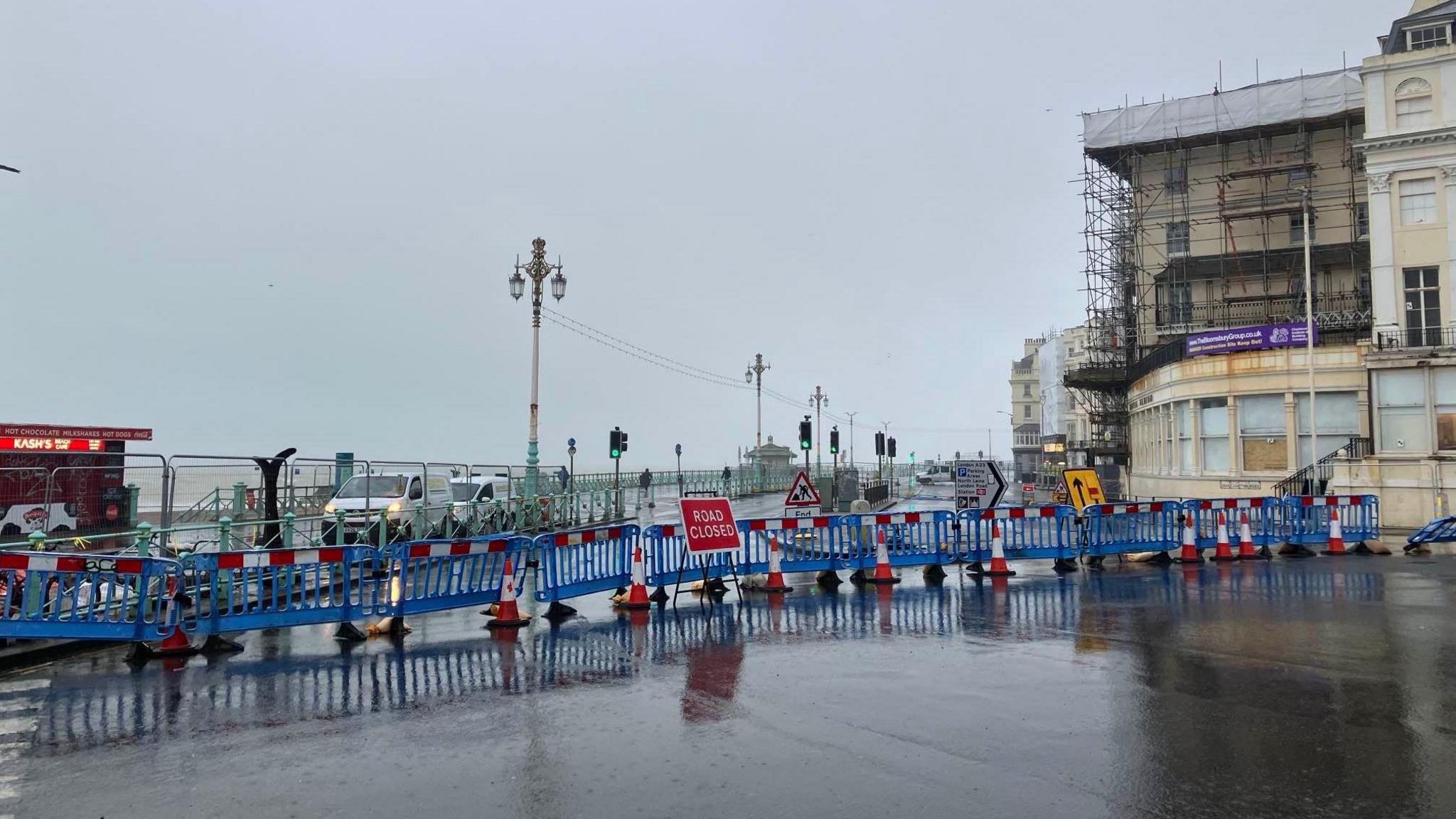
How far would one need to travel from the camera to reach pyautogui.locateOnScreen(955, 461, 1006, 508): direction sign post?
17250mm

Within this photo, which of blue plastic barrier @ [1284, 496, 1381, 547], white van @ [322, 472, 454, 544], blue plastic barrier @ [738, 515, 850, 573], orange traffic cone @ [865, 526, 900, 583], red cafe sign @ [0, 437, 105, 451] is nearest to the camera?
blue plastic barrier @ [738, 515, 850, 573]

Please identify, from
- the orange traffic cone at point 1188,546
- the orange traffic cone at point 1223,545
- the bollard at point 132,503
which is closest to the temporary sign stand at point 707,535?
the bollard at point 132,503

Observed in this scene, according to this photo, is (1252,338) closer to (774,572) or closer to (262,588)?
(774,572)

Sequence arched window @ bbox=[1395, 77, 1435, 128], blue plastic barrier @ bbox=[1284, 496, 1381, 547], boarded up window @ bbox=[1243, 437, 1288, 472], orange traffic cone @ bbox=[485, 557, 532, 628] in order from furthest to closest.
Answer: boarded up window @ bbox=[1243, 437, 1288, 472], arched window @ bbox=[1395, 77, 1435, 128], blue plastic barrier @ bbox=[1284, 496, 1381, 547], orange traffic cone @ bbox=[485, 557, 532, 628]

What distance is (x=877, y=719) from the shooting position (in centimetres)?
690

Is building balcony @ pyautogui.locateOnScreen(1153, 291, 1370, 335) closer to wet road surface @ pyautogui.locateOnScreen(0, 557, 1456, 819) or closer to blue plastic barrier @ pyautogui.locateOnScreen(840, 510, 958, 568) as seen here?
blue plastic barrier @ pyautogui.locateOnScreen(840, 510, 958, 568)

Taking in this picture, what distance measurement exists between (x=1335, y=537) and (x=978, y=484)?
27.8 ft

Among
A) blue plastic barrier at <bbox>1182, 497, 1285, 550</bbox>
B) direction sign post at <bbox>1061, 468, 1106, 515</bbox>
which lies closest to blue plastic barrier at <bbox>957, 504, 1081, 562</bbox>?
direction sign post at <bbox>1061, 468, 1106, 515</bbox>

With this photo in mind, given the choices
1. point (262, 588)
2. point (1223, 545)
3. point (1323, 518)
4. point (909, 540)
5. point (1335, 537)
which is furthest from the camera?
point (1323, 518)

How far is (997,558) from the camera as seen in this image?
614 inches

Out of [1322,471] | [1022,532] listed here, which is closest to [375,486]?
[1022,532]

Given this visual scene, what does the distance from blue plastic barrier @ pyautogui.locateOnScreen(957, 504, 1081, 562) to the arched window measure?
23.5 m

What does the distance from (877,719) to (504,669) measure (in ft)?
12.7

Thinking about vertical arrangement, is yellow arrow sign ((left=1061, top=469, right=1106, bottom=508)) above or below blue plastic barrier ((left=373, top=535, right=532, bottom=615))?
above
